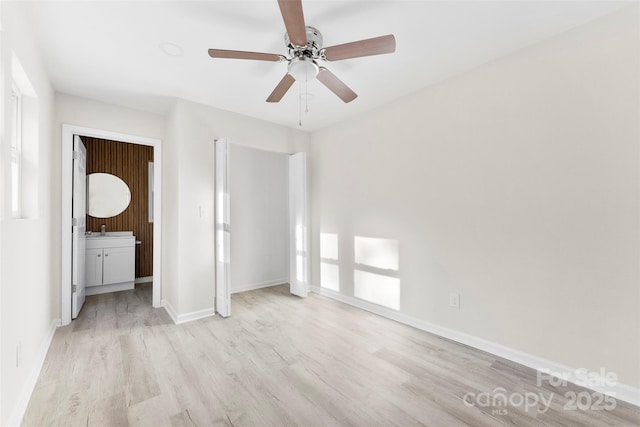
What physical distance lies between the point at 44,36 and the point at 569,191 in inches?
155

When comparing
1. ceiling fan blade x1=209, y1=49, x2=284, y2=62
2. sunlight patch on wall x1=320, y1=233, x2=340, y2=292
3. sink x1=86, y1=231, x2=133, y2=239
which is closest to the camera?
ceiling fan blade x1=209, y1=49, x2=284, y2=62

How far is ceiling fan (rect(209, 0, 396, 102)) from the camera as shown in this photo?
1.55 metres

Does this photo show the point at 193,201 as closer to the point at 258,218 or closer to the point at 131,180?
the point at 258,218

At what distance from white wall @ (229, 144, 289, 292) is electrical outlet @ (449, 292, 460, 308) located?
115 inches

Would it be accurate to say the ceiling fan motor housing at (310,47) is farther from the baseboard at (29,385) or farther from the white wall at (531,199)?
the baseboard at (29,385)

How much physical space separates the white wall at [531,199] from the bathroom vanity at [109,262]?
379cm

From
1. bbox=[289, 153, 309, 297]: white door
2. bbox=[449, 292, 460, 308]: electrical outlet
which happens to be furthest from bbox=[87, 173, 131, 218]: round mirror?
bbox=[449, 292, 460, 308]: electrical outlet

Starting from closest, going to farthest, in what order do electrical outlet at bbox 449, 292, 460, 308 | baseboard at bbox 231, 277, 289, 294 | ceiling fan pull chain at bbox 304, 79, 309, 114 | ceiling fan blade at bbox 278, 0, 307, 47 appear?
ceiling fan blade at bbox 278, 0, 307, 47, electrical outlet at bbox 449, 292, 460, 308, ceiling fan pull chain at bbox 304, 79, 309, 114, baseboard at bbox 231, 277, 289, 294

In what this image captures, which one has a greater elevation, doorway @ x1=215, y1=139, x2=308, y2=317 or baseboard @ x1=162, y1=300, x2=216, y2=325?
doorway @ x1=215, y1=139, x2=308, y2=317

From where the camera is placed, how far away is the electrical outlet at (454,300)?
261 cm

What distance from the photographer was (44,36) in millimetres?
2064

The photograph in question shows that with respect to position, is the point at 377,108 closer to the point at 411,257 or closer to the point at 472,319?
the point at 411,257

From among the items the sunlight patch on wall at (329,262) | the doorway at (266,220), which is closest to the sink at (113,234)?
the doorway at (266,220)

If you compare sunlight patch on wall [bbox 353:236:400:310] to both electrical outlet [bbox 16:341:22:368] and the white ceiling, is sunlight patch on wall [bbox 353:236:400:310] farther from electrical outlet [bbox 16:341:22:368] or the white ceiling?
electrical outlet [bbox 16:341:22:368]
